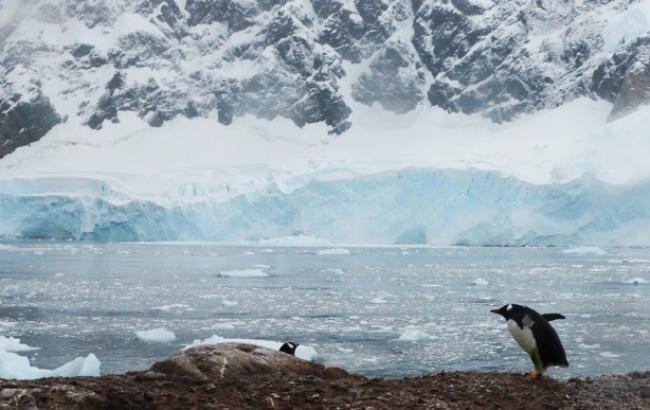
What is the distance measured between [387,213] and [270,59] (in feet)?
311

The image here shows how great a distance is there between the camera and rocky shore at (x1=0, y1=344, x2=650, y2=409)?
26.5 feet

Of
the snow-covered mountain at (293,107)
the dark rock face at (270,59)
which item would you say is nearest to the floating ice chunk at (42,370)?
the snow-covered mountain at (293,107)

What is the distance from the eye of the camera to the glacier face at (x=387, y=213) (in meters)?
71.8

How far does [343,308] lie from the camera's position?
3102 centimetres

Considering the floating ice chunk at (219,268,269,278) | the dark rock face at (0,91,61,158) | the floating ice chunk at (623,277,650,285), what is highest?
the dark rock face at (0,91,61,158)

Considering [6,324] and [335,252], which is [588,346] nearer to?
[6,324]

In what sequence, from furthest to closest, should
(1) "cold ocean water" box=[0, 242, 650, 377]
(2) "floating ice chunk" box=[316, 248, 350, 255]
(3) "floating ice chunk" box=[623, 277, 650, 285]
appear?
(2) "floating ice chunk" box=[316, 248, 350, 255] < (3) "floating ice chunk" box=[623, 277, 650, 285] < (1) "cold ocean water" box=[0, 242, 650, 377]

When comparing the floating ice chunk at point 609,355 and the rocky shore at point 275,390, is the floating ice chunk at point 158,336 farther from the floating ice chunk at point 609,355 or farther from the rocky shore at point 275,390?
the rocky shore at point 275,390

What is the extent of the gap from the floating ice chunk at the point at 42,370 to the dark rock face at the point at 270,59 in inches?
5707

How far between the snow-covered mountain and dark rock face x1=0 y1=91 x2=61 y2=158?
0.27 metres

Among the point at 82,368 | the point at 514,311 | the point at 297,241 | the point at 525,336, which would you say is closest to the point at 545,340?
the point at 525,336

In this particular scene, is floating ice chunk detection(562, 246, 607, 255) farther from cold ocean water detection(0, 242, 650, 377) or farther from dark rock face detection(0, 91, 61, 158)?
dark rock face detection(0, 91, 61, 158)

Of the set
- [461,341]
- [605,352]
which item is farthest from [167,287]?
[605,352]

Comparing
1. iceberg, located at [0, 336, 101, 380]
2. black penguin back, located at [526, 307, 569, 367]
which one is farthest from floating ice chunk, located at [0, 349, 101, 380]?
black penguin back, located at [526, 307, 569, 367]
